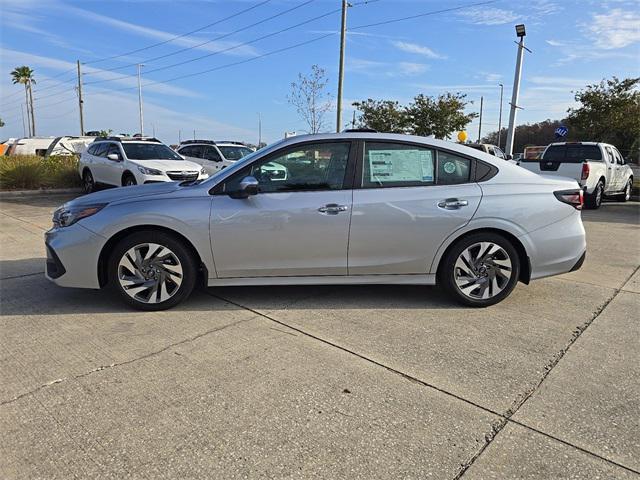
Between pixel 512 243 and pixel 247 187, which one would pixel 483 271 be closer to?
pixel 512 243

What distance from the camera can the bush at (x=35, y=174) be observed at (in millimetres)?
13500

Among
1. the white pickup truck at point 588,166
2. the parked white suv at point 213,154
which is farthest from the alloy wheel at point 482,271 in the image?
the parked white suv at point 213,154

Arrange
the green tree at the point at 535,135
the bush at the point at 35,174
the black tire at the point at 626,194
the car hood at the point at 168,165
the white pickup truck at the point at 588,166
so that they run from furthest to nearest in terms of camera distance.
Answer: the green tree at the point at 535,135 → the black tire at the point at 626,194 → the bush at the point at 35,174 → the white pickup truck at the point at 588,166 → the car hood at the point at 168,165

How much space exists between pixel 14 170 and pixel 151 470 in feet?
46.2

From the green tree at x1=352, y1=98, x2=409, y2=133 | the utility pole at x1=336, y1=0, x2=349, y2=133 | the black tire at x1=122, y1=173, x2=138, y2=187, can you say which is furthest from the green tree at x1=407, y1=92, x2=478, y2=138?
the black tire at x1=122, y1=173, x2=138, y2=187

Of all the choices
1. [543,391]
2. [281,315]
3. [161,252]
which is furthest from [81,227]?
[543,391]

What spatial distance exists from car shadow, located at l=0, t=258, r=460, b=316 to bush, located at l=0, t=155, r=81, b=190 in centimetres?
1006

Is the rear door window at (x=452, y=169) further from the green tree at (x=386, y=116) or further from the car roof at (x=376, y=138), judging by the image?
the green tree at (x=386, y=116)

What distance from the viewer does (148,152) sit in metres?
12.8

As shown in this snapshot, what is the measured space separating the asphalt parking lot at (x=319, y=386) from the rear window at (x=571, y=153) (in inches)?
370

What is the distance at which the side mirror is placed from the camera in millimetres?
4039

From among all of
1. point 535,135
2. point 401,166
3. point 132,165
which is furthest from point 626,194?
point 535,135

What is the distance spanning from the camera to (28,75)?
2741 inches

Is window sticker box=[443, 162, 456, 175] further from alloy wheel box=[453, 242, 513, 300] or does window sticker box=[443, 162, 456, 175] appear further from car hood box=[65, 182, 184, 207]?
car hood box=[65, 182, 184, 207]
